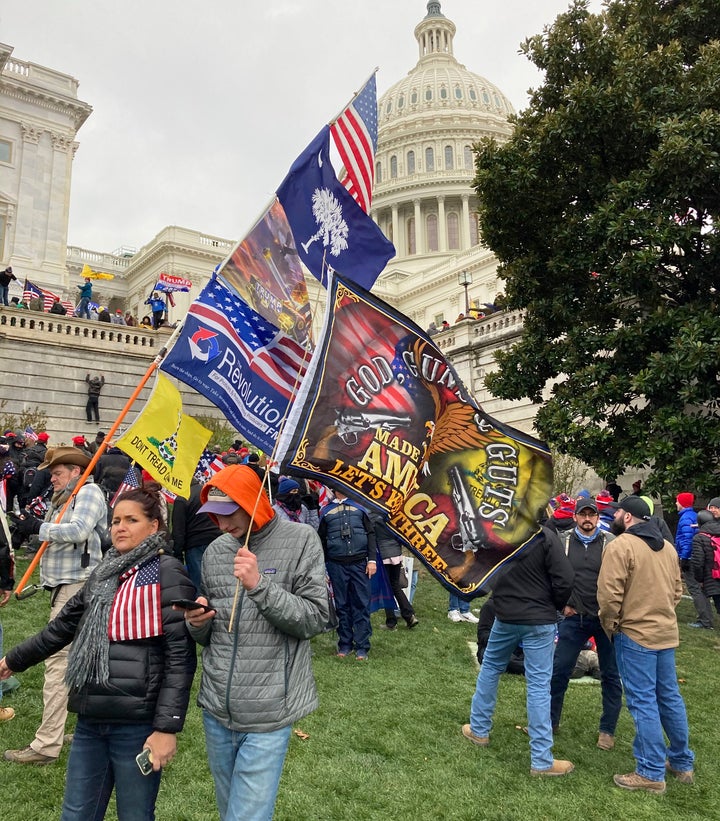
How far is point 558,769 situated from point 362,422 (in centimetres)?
327

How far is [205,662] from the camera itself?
129 inches

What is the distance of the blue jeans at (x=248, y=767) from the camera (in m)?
3.03

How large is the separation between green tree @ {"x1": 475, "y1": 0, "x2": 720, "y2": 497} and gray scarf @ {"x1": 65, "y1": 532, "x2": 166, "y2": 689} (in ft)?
31.4

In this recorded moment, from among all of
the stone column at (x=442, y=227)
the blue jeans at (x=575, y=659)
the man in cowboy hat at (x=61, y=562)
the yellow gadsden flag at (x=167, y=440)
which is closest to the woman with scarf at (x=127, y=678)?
the man in cowboy hat at (x=61, y=562)

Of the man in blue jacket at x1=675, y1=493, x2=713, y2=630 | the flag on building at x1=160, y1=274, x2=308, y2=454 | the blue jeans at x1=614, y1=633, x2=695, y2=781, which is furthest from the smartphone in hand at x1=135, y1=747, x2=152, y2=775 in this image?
the man in blue jacket at x1=675, y1=493, x2=713, y2=630

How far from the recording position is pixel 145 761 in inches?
114

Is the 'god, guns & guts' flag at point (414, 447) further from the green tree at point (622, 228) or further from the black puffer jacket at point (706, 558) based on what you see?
the green tree at point (622, 228)

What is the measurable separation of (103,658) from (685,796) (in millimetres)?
4367

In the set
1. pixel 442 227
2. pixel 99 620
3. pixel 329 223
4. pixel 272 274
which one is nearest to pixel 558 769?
pixel 99 620

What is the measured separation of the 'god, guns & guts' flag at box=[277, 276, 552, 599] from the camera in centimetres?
382

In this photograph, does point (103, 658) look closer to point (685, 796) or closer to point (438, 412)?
point (438, 412)

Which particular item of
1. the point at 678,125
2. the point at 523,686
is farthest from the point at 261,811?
the point at 678,125

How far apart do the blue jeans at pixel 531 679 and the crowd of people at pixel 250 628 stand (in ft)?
0.05

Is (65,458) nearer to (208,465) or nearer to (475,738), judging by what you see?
(475,738)
